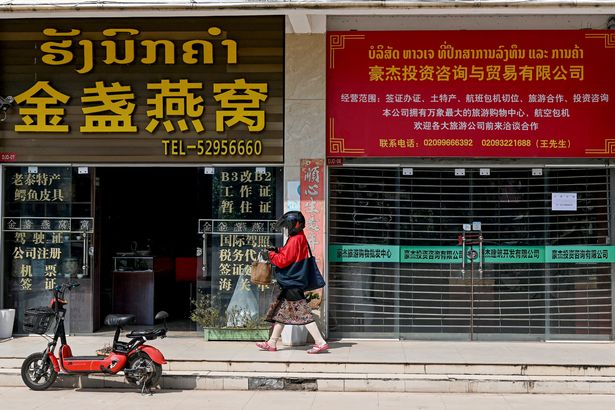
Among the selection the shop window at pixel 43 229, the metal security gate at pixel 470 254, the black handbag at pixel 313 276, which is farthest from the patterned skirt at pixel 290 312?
the shop window at pixel 43 229

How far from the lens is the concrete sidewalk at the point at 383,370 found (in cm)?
806

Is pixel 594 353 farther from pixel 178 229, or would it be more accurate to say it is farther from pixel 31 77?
pixel 31 77

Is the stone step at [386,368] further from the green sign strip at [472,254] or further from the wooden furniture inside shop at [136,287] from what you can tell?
the wooden furniture inside shop at [136,287]

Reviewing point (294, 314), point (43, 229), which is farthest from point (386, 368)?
point (43, 229)

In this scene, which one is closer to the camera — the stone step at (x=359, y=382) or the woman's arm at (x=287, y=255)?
the stone step at (x=359, y=382)

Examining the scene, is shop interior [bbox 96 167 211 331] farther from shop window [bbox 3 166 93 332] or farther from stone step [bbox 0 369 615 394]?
stone step [bbox 0 369 615 394]

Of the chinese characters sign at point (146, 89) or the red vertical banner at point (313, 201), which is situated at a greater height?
the chinese characters sign at point (146, 89)

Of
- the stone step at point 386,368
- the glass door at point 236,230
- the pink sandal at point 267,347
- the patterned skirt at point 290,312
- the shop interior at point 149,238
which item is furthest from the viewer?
the shop interior at point 149,238

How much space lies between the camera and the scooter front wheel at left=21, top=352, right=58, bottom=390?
7.96 meters

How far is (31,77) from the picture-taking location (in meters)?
10.2

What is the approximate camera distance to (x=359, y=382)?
8.09 m

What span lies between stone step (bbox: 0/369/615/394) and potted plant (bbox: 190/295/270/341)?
4.83 feet

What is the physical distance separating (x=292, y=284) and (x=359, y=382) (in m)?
1.49

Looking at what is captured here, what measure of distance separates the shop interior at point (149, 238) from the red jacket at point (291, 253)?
1.64m
